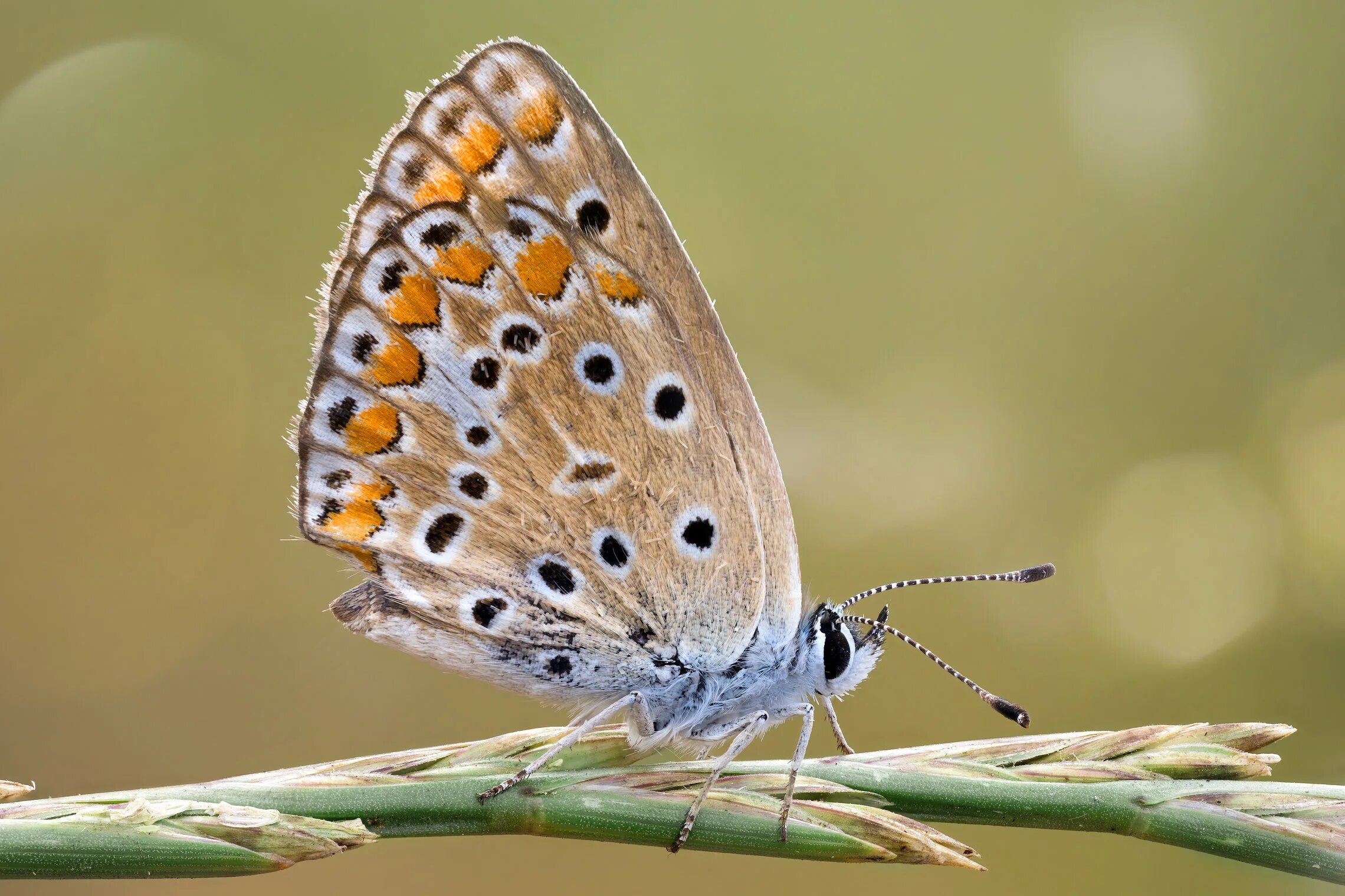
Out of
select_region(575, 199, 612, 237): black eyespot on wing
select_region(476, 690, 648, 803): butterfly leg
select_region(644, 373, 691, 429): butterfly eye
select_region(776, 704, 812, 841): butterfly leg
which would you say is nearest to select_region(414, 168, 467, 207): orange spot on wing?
select_region(575, 199, 612, 237): black eyespot on wing

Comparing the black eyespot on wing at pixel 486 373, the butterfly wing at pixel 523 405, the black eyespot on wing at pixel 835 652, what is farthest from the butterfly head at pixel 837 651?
the black eyespot on wing at pixel 486 373

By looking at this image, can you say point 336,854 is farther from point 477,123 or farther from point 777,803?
point 477,123

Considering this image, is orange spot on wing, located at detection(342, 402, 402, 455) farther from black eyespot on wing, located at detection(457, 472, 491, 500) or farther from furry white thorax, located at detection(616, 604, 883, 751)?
furry white thorax, located at detection(616, 604, 883, 751)

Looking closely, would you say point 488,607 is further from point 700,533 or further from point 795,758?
point 795,758

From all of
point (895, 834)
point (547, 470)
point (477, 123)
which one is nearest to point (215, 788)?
point (547, 470)

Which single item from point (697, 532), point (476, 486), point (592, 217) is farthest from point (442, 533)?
point (592, 217)

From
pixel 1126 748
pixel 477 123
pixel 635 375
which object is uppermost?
pixel 477 123

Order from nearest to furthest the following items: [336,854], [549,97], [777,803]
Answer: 1. [336,854]
2. [777,803]
3. [549,97]

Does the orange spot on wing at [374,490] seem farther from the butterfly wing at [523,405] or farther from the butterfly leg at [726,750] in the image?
the butterfly leg at [726,750]
